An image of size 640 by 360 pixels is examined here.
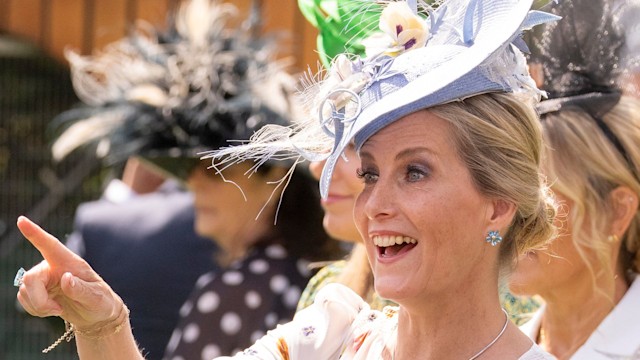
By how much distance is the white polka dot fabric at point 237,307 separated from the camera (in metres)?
3.75

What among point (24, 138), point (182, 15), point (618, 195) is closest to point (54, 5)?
point (24, 138)

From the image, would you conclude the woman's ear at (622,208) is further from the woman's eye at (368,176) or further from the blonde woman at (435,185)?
the woman's eye at (368,176)

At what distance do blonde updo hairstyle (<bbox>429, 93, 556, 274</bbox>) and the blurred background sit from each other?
4.47 m

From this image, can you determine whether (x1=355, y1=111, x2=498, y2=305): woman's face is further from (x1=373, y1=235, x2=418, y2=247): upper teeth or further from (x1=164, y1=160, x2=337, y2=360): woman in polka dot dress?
(x1=164, y1=160, x2=337, y2=360): woman in polka dot dress

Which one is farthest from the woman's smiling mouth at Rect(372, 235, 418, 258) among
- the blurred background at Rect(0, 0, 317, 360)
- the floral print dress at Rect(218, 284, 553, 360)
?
the blurred background at Rect(0, 0, 317, 360)

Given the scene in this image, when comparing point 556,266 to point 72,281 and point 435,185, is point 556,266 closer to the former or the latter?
point 435,185

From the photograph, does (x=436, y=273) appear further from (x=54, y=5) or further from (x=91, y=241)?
(x=54, y=5)

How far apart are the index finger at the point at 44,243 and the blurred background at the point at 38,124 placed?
4.47 m

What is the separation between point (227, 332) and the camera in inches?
148

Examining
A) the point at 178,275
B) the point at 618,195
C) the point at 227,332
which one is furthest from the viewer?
the point at 178,275

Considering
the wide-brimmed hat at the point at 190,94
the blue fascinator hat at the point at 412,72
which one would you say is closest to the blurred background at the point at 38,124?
the wide-brimmed hat at the point at 190,94

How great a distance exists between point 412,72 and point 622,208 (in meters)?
0.98

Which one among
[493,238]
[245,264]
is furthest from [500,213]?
[245,264]

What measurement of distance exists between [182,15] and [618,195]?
2338 mm
